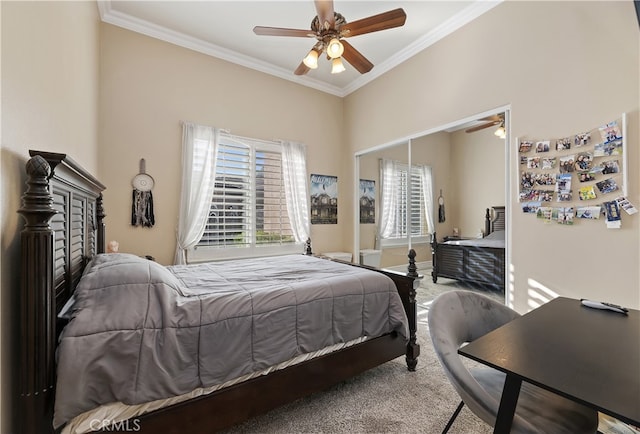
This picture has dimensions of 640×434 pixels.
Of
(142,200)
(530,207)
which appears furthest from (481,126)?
(142,200)

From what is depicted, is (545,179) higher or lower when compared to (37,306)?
higher

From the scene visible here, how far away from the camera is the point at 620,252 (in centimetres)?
195

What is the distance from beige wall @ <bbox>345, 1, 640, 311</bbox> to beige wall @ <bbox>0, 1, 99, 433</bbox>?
11.1ft

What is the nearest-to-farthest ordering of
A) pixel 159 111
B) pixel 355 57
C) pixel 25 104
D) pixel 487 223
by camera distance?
1. pixel 25 104
2. pixel 355 57
3. pixel 487 223
4. pixel 159 111

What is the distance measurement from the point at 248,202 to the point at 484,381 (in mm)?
3310

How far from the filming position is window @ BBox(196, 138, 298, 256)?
143 inches

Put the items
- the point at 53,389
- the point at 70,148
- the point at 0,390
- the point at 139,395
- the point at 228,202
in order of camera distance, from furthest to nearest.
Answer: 1. the point at 228,202
2. the point at 70,148
3. the point at 139,395
4. the point at 53,389
5. the point at 0,390

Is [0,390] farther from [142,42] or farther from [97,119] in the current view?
[142,42]

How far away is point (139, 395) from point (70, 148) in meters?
1.68

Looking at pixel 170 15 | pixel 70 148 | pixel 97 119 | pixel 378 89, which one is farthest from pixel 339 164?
pixel 70 148

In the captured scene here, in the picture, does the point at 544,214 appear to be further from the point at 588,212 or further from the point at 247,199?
the point at 247,199

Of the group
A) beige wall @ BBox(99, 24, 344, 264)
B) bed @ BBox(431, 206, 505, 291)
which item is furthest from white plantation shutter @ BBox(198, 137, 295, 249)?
bed @ BBox(431, 206, 505, 291)

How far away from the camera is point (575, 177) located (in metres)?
2.16

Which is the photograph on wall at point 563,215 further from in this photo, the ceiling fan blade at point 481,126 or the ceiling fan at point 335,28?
the ceiling fan at point 335,28
